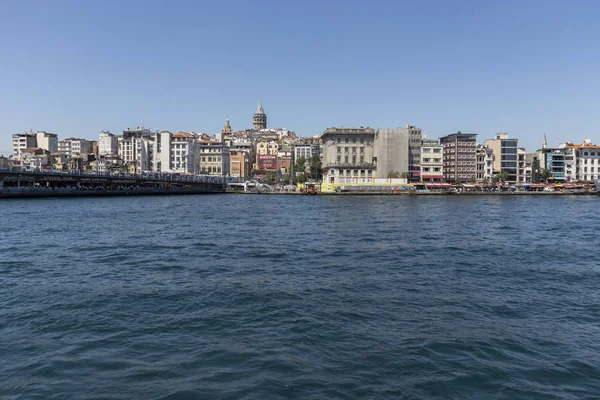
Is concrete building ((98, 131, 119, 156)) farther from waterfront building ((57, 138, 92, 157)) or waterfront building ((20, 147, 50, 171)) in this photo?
waterfront building ((20, 147, 50, 171))

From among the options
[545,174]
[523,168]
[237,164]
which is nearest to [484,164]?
[523,168]

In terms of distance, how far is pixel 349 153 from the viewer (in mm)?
112812

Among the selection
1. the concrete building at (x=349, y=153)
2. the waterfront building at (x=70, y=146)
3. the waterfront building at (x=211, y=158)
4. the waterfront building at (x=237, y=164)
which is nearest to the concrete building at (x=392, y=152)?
the concrete building at (x=349, y=153)

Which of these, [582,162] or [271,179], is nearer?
[582,162]

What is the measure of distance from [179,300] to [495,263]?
Answer: 14.1m

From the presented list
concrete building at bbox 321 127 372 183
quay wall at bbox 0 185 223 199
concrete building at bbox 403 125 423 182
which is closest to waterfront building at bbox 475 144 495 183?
concrete building at bbox 403 125 423 182

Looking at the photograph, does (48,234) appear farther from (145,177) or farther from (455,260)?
(145,177)

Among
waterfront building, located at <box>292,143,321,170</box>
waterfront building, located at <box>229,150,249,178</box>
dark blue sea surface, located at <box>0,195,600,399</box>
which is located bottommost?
dark blue sea surface, located at <box>0,195,600,399</box>

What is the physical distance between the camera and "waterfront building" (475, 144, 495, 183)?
116 meters

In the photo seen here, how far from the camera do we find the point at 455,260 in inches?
858

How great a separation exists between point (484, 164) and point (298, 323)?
115 m

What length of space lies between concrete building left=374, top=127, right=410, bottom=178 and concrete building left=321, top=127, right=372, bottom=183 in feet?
8.67

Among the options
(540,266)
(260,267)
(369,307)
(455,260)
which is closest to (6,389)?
(369,307)

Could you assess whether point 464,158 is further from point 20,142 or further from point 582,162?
point 20,142
